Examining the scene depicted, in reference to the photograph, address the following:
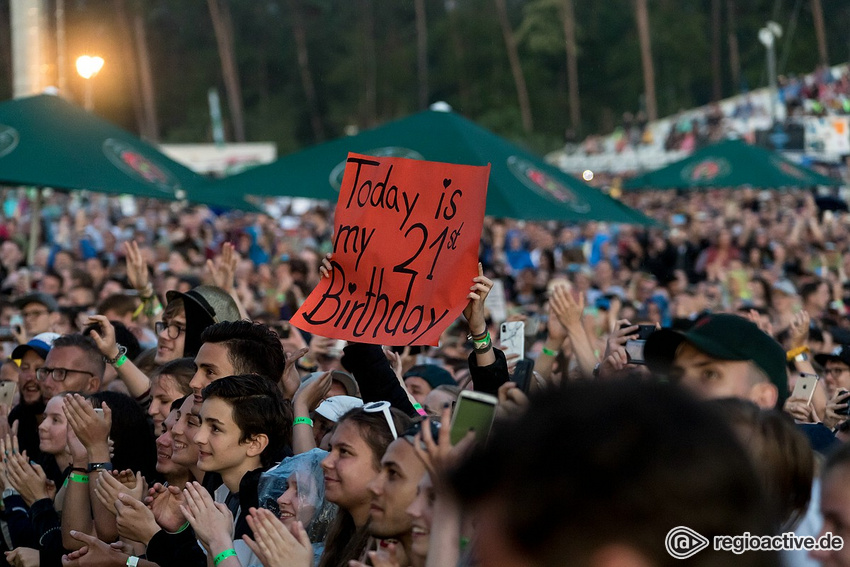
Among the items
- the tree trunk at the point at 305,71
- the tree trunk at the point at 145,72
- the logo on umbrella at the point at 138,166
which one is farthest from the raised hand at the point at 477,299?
the tree trunk at the point at 305,71

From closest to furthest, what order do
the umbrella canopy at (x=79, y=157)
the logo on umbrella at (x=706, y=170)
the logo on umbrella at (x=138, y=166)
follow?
the umbrella canopy at (x=79, y=157)
the logo on umbrella at (x=138, y=166)
the logo on umbrella at (x=706, y=170)

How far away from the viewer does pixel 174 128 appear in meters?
65.2

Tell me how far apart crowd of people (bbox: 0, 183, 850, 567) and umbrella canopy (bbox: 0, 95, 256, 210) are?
79 centimetres

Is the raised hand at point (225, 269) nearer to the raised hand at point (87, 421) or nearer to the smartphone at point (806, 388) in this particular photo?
the raised hand at point (87, 421)

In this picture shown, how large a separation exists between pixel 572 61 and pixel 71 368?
2188 inches

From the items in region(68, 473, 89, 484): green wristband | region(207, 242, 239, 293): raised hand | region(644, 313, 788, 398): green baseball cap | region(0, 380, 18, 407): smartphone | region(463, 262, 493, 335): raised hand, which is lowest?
region(68, 473, 89, 484): green wristband

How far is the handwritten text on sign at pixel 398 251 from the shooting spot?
4098mm

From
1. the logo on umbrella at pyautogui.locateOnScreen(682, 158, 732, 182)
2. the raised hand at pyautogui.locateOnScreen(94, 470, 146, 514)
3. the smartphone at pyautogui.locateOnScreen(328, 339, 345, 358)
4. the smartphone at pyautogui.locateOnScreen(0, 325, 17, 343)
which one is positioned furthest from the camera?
the logo on umbrella at pyautogui.locateOnScreen(682, 158, 732, 182)

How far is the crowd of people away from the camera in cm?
110

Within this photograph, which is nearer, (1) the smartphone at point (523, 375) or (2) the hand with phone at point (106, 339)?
(1) the smartphone at point (523, 375)

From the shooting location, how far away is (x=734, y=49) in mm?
58844

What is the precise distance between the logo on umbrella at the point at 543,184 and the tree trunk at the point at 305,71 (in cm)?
5542

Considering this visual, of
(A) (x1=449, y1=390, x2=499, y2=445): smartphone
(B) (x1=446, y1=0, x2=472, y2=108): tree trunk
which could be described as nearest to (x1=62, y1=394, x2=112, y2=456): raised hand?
(A) (x1=449, y1=390, x2=499, y2=445): smartphone

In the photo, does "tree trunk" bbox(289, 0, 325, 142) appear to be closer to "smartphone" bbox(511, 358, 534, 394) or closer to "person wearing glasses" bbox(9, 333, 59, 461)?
"person wearing glasses" bbox(9, 333, 59, 461)
